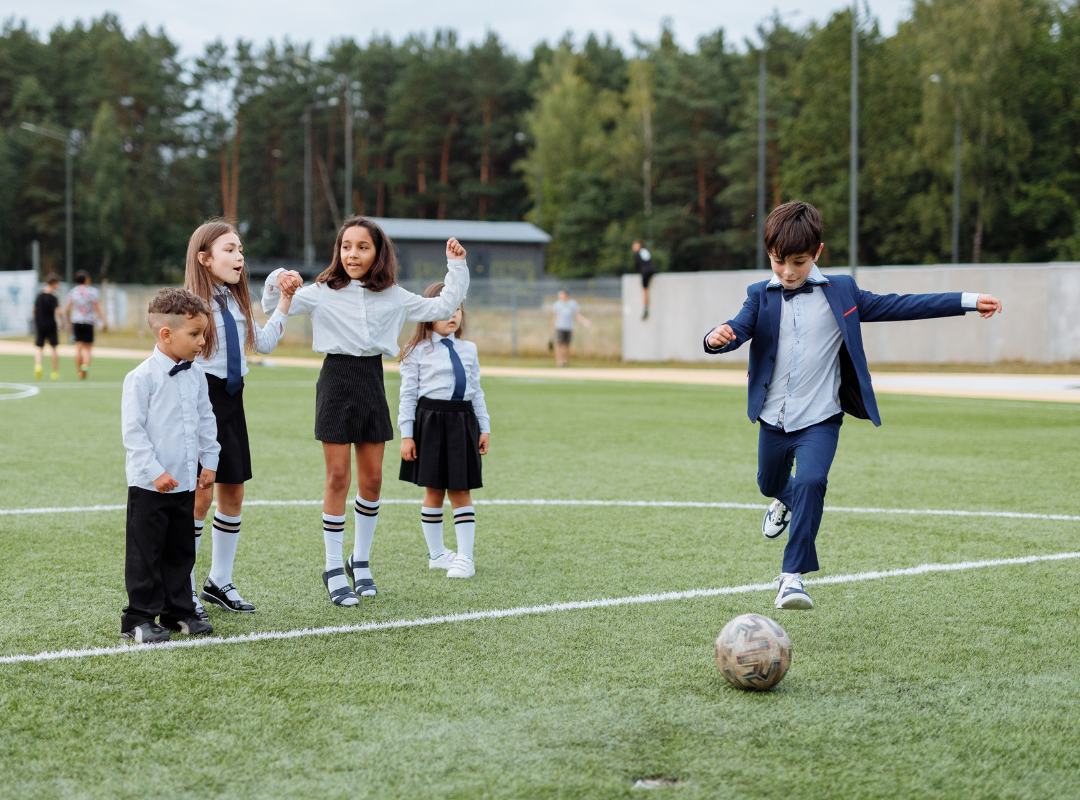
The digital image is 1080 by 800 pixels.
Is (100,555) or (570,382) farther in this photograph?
(570,382)

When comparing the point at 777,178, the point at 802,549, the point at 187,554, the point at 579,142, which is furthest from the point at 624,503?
the point at 579,142

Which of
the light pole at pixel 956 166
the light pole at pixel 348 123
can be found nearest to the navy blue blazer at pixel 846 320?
the light pole at pixel 348 123

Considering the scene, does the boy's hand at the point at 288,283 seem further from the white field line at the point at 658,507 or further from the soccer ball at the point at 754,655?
the white field line at the point at 658,507

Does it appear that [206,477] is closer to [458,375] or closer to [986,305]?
[458,375]

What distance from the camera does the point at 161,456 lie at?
4578 millimetres

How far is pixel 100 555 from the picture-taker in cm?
635

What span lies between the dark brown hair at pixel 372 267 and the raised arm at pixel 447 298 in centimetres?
11

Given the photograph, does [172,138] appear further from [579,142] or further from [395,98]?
[579,142]

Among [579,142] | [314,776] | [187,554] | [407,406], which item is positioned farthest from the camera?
[579,142]

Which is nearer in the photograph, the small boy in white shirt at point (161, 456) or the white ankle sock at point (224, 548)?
the small boy in white shirt at point (161, 456)

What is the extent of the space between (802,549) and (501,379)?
18704 mm

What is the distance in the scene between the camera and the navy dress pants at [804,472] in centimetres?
492

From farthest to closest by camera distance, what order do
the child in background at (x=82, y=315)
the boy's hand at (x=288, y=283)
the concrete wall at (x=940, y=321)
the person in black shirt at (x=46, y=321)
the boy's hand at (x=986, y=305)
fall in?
the concrete wall at (x=940, y=321), the person in black shirt at (x=46, y=321), the child in background at (x=82, y=315), the boy's hand at (x=288, y=283), the boy's hand at (x=986, y=305)

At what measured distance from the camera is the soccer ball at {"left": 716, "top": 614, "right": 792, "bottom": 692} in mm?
3936
